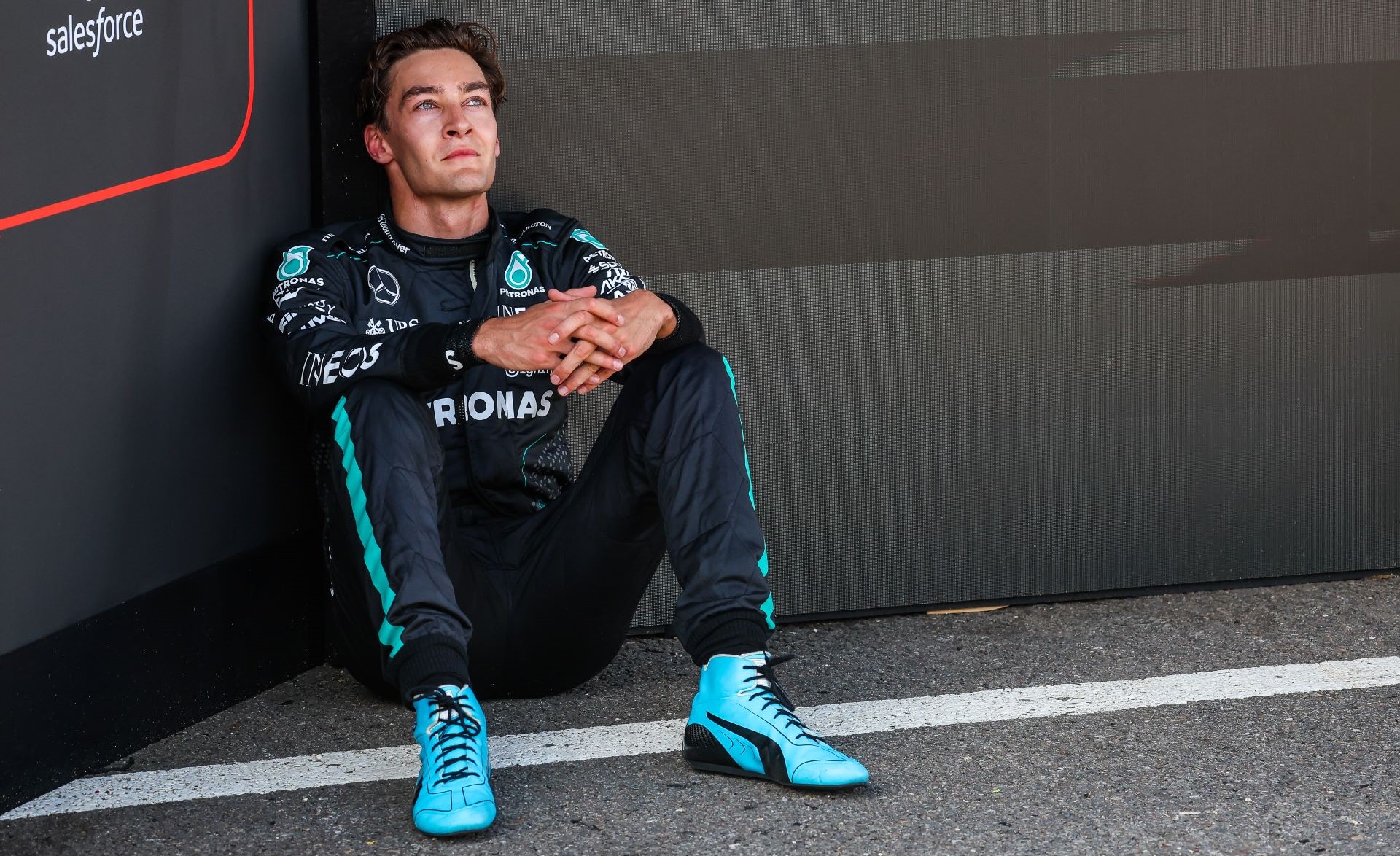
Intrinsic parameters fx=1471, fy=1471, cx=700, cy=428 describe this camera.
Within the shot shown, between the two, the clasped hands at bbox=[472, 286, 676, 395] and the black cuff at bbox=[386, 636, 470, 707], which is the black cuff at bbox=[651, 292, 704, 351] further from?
the black cuff at bbox=[386, 636, 470, 707]

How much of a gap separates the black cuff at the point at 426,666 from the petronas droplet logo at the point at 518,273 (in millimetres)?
858

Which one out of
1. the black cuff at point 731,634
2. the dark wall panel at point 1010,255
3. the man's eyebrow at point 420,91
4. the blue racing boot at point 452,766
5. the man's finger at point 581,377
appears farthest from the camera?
the dark wall panel at point 1010,255

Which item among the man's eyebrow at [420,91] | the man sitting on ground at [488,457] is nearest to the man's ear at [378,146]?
the man sitting on ground at [488,457]

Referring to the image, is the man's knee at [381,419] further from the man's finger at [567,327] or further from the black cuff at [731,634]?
the black cuff at [731,634]

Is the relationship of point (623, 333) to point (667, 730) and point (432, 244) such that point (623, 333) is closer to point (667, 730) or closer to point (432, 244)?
point (432, 244)

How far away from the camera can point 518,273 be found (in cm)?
293

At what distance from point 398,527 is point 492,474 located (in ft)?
1.54

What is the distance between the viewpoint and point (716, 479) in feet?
8.05

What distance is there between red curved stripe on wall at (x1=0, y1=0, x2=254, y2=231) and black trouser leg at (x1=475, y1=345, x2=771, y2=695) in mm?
865

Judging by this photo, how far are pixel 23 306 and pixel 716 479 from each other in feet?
3.71

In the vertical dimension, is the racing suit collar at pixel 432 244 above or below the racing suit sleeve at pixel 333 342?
above

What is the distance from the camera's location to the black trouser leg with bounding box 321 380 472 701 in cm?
230

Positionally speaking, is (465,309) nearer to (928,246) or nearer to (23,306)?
(23,306)

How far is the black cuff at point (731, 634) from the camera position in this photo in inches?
95.4
